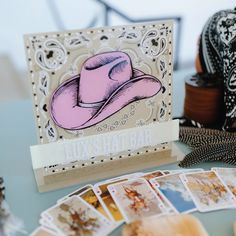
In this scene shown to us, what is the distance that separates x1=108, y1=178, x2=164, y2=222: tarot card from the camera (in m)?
0.60

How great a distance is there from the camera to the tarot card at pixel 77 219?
0.56 meters

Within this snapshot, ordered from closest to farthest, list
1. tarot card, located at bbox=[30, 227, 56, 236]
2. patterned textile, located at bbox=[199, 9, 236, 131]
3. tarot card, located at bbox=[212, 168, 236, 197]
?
tarot card, located at bbox=[30, 227, 56, 236]
tarot card, located at bbox=[212, 168, 236, 197]
patterned textile, located at bbox=[199, 9, 236, 131]

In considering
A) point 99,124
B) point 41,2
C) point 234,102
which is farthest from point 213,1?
point 99,124

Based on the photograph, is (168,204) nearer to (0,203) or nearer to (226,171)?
(226,171)

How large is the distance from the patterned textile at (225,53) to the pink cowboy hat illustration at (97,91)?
0.74ft

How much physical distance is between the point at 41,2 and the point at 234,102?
227 cm

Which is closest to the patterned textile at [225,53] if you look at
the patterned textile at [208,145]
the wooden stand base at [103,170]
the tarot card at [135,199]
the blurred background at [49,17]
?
the patterned textile at [208,145]

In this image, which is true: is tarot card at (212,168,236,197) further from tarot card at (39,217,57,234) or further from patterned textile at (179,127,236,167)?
tarot card at (39,217,57,234)

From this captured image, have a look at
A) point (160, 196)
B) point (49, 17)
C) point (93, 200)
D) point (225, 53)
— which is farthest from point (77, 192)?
point (49, 17)

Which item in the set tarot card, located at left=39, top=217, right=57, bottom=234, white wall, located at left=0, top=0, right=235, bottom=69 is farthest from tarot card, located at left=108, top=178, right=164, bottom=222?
white wall, located at left=0, top=0, right=235, bottom=69

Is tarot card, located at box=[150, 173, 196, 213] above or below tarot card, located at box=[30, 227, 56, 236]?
above

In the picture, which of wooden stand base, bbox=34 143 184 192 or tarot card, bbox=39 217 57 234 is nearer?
tarot card, bbox=39 217 57 234

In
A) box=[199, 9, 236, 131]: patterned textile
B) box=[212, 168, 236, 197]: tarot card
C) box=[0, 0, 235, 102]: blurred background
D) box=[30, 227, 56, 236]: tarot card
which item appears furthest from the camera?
box=[0, 0, 235, 102]: blurred background

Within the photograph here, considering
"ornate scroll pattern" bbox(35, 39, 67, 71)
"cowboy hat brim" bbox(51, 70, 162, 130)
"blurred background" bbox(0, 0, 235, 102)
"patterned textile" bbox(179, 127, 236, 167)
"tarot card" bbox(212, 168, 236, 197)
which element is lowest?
"blurred background" bbox(0, 0, 235, 102)
